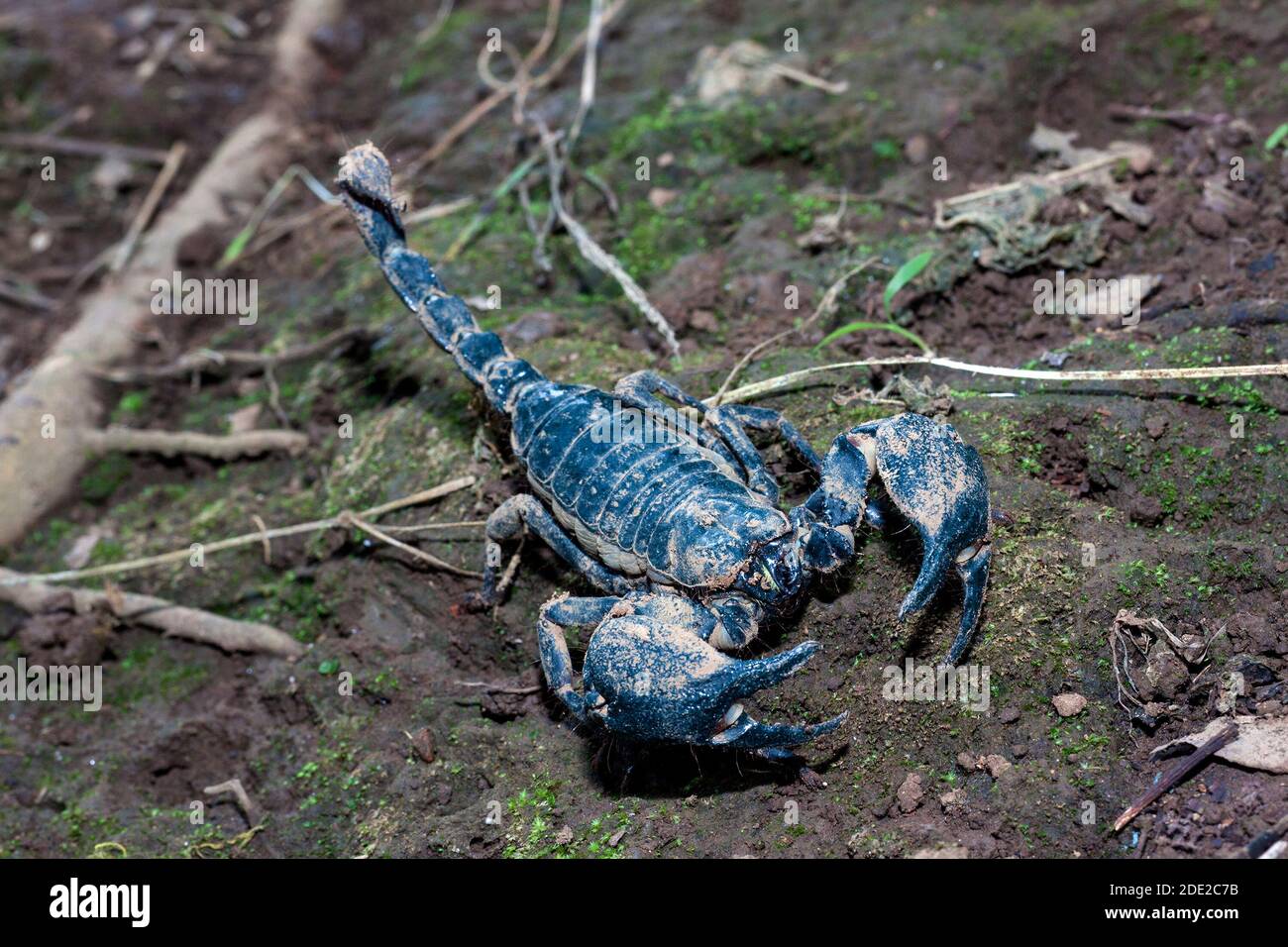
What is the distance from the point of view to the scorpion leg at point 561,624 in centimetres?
415

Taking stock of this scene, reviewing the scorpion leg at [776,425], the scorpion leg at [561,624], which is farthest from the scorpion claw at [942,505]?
the scorpion leg at [561,624]

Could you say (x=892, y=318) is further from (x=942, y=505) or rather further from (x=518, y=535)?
(x=518, y=535)

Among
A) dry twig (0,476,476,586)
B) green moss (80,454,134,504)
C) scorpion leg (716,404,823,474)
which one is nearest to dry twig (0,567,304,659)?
dry twig (0,476,476,586)

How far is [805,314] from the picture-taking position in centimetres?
556

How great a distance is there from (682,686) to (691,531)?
27.3 inches

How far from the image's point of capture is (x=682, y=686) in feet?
11.7

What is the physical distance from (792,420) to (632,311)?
4.99 ft

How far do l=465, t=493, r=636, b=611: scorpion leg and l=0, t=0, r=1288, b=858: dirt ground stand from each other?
5.5 inches

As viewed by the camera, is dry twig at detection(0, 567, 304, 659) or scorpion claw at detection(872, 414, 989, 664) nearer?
scorpion claw at detection(872, 414, 989, 664)

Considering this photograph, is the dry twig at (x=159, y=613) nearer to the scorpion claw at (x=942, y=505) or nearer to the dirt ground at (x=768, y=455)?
the dirt ground at (x=768, y=455)

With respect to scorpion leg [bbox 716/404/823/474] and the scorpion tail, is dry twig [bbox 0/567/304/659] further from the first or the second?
scorpion leg [bbox 716/404/823/474]

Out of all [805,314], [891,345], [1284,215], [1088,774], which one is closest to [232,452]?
[805,314]

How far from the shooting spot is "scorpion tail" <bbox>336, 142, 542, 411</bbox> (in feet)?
17.0

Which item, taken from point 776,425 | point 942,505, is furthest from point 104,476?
point 942,505
